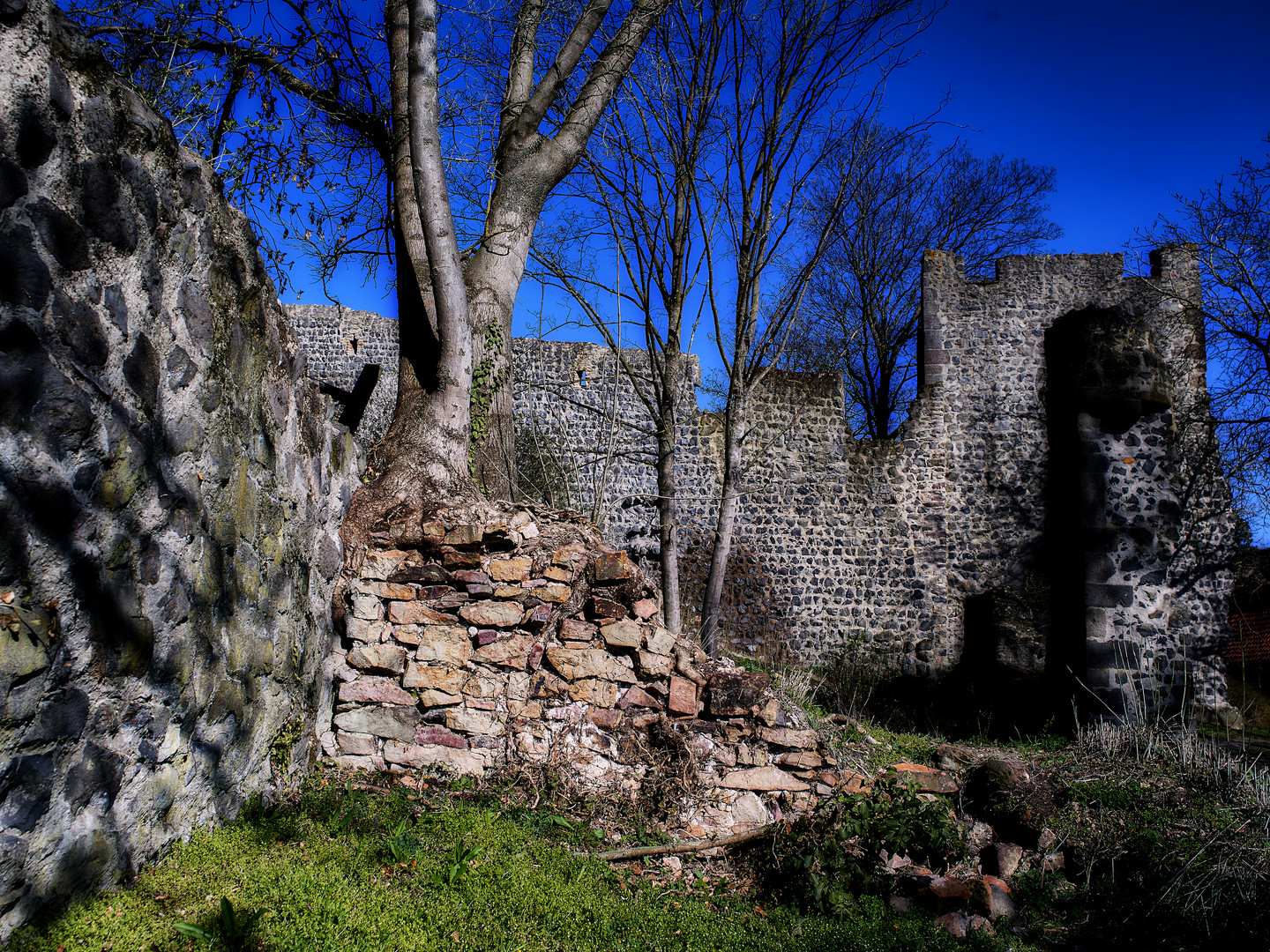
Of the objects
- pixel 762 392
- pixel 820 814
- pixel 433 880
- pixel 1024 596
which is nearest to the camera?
pixel 433 880

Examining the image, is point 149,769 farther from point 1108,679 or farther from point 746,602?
point 746,602

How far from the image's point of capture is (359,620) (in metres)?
3.94

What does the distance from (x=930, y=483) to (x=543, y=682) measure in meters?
10.9

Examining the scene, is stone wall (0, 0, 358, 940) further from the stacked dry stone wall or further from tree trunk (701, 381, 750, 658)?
tree trunk (701, 381, 750, 658)

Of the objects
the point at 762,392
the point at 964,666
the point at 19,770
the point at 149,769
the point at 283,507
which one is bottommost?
the point at 964,666

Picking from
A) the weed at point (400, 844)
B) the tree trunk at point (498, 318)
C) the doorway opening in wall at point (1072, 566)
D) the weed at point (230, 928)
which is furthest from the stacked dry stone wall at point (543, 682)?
the doorway opening in wall at point (1072, 566)

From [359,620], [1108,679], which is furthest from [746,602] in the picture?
[359,620]

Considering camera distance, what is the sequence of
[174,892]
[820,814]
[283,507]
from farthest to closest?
[820,814] < [283,507] < [174,892]

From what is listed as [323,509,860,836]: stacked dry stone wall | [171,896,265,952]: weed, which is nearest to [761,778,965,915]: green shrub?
[323,509,860,836]: stacked dry stone wall

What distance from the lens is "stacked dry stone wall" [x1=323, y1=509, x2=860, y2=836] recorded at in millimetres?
3920

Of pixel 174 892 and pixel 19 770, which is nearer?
pixel 19 770

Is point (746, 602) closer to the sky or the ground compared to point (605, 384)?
closer to the ground

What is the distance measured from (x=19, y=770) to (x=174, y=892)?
686mm

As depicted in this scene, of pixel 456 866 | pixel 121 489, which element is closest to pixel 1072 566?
pixel 456 866
